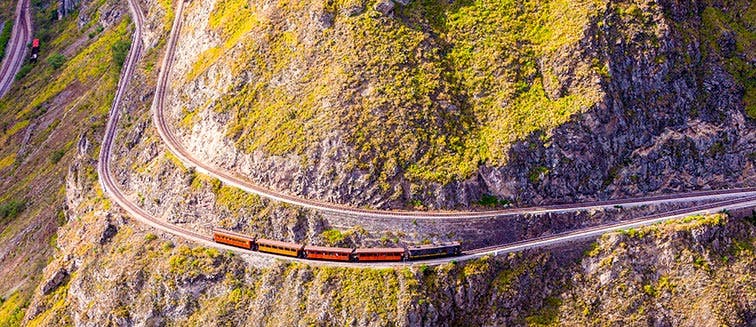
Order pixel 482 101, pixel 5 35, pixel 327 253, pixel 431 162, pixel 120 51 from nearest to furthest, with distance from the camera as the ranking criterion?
pixel 327 253 < pixel 431 162 < pixel 482 101 < pixel 120 51 < pixel 5 35

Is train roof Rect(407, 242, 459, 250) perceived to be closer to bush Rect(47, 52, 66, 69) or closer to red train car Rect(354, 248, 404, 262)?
red train car Rect(354, 248, 404, 262)

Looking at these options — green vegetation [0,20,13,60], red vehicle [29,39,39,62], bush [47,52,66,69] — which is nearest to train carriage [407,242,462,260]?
bush [47,52,66,69]

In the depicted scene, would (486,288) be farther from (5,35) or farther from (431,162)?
(5,35)

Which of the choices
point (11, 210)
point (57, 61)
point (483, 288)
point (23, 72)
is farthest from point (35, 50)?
point (483, 288)

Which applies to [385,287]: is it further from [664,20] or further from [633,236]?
[664,20]

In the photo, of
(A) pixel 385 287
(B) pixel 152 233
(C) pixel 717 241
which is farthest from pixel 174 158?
(C) pixel 717 241

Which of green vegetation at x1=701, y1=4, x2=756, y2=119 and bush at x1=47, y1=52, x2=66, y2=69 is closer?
green vegetation at x1=701, y1=4, x2=756, y2=119
